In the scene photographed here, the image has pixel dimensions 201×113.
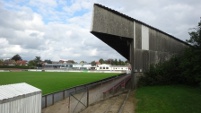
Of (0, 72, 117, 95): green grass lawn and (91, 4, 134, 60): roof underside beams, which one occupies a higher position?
(91, 4, 134, 60): roof underside beams

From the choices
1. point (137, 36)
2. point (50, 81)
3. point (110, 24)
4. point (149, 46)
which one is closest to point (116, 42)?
point (149, 46)

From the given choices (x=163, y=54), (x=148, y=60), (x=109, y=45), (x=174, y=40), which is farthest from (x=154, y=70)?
(x=109, y=45)

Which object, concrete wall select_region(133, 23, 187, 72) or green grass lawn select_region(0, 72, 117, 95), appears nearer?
concrete wall select_region(133, 23, 187, 72)

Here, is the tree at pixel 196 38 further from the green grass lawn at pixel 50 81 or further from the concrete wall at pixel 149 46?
the green grass lawn at pixel 50 81

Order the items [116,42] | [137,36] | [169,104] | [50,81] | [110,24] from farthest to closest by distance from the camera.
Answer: [50,81], [116,42], [137,36], [110,24], [169,104]

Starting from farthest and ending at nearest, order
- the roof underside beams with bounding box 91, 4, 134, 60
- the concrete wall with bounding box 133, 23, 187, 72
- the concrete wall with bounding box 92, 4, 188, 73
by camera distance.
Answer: the concrete wall with bounding box 133, 23, 187, 72, the concrete wall with bounding box 92, 4, 188, 73, the roof underside beams with bounding box 91, 4, 134, 60

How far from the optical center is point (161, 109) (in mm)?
14758

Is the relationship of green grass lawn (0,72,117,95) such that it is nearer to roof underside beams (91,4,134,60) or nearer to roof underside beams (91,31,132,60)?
roof underside beams (91,31,132,60)

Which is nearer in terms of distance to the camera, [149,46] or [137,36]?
[137,36]

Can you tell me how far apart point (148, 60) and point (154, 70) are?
4.45ft

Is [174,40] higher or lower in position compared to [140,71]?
higher

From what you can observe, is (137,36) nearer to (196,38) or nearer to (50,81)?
(196,38)

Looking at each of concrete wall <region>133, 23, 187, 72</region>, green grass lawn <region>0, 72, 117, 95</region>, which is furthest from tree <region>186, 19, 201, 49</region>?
green grass lawn <region>0, 72, 117, 95</region>

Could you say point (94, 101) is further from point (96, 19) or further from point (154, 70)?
point (154, 70)
